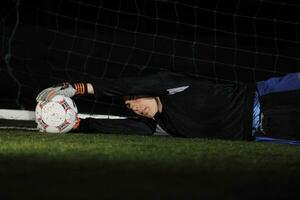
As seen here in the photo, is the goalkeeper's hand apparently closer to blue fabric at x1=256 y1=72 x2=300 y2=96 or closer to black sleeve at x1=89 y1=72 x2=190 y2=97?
black sleeve at x1=89 y1=72 x2=190 y2=97

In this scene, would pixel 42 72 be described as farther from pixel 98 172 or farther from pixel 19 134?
pixel 98 172

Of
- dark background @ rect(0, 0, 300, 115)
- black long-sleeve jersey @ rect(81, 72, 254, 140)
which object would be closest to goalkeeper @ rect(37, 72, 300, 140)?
black long-sleeve jersey @ rect(81, 72, 254, 140)

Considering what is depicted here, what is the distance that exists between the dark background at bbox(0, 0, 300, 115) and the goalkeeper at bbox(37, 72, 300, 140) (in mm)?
2090

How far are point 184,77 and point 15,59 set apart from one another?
5551 millimetres

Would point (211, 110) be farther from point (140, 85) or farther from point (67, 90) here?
point (67, 90)

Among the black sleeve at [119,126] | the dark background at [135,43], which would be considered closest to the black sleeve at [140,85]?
the black sleeve at [119,126]

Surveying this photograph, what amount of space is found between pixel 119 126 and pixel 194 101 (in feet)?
2.24

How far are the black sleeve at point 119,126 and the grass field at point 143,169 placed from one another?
477 mm

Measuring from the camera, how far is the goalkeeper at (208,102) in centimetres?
458

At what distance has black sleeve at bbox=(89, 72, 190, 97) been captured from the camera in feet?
15.1

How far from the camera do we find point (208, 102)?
4715mm

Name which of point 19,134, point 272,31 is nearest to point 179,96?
point 19,134

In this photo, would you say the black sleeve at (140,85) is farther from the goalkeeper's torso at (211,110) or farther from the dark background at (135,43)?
the dark background at (135,43)

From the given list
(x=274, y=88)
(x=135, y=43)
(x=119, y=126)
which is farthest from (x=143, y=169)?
(x=135, y=43)
